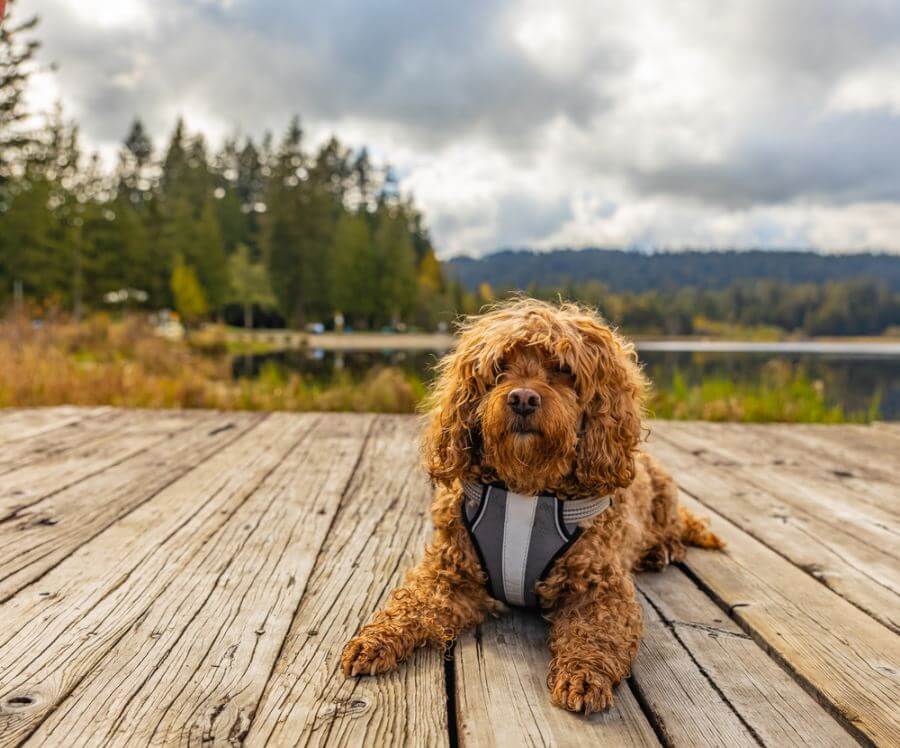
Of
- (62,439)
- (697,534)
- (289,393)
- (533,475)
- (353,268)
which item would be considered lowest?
(289,393)

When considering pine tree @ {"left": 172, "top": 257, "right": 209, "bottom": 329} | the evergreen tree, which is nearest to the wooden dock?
pine tree @ {"left": 172, "top": 257, "right": 209, "bottom": 329}

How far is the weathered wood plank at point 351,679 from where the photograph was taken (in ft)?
5.57

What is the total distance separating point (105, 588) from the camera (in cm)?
255

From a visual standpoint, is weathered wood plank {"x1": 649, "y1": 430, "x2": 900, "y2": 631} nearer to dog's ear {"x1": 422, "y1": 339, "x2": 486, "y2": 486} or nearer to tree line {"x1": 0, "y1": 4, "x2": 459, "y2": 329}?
dog's ear {"x1": 422, "y1": 339, "x2": 486, "y2": 486}

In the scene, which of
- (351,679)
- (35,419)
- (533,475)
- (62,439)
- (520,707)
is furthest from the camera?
(35,419)

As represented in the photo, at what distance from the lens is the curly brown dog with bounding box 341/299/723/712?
2141 mm

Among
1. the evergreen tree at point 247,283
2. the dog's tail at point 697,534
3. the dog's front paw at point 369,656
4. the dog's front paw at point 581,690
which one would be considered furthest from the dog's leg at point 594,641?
the evergreen tree at point 247,283

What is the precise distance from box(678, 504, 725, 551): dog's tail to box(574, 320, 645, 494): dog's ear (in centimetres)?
108

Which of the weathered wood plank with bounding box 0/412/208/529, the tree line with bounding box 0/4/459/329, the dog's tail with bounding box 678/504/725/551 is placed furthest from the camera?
the tree line with bounding box 0/4/459/329

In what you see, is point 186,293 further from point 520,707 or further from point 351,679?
point 520,707

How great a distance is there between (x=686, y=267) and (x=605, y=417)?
112 metres

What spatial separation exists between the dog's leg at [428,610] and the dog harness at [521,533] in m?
0.08

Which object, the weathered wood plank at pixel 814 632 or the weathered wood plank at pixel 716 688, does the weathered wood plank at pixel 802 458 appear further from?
the weathered wood plank at pixel 716 688

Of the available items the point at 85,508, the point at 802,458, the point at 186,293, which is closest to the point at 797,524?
the point at 802,458
